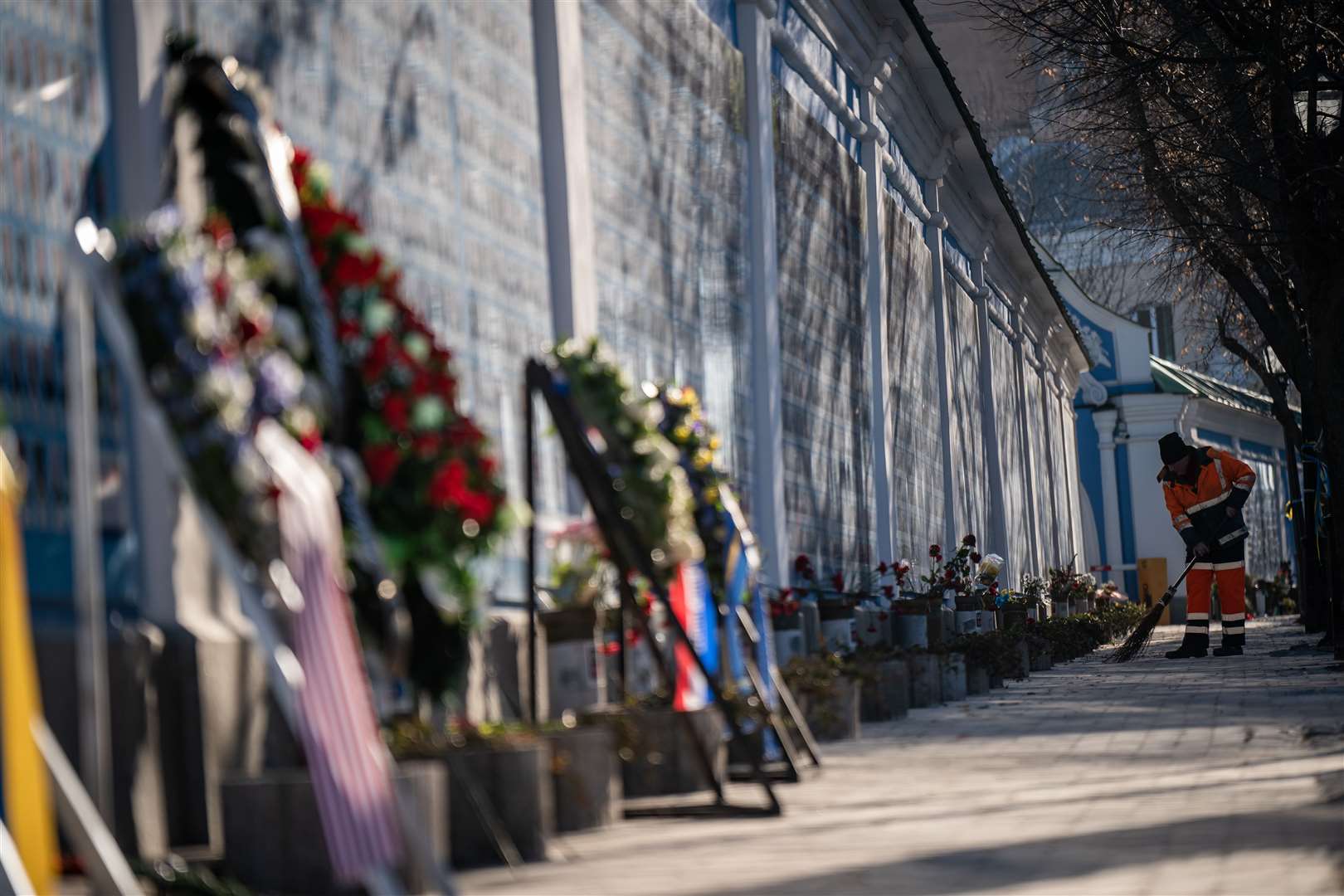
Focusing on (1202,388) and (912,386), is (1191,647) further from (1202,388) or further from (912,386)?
Answer: (1202,388)

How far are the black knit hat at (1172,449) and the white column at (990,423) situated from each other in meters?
5.80

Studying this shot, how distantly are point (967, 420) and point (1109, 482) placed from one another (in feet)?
69.6

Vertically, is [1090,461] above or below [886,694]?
above

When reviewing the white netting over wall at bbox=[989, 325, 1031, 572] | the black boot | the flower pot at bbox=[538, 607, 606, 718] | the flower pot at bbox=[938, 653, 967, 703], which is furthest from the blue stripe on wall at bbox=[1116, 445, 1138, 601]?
the flower pot at bbox=[538, 607, 606, 718]

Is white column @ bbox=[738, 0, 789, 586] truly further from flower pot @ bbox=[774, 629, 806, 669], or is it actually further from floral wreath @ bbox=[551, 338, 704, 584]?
floral wreath @ bbox=[551, 338, 704, 584]

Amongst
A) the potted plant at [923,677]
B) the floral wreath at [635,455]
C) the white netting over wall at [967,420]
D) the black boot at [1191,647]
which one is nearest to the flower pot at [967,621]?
the black boot at [1191,647]

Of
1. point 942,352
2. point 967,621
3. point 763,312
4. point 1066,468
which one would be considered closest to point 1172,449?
point 942,352

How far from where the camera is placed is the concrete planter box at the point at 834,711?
1023 cm

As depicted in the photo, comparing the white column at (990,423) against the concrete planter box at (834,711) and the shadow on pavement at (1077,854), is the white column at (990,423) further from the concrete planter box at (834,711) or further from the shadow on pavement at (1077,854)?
the shadow on pavement at (1077,854)

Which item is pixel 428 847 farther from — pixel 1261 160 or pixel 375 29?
pixel 1261 160

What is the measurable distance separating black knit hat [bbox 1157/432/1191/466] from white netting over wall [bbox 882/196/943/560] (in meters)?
2.49

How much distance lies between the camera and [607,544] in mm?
6805

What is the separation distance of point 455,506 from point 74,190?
1.44 meters

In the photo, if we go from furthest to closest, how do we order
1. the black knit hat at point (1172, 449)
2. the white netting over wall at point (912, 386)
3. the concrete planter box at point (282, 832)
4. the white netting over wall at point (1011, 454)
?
the white netting over wall at point (1011, 454), the black knit hat at point (1172, 449), the white netting over wall at point (912, 386), the concrete planter box at point (282, 832)
